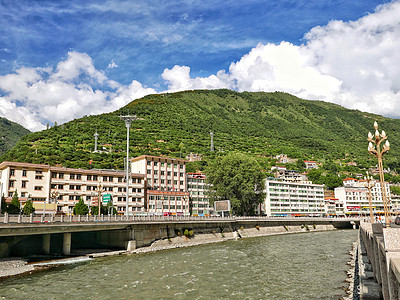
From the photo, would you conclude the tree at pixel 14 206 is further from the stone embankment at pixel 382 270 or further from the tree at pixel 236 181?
the stone embankment at pixel 382 270

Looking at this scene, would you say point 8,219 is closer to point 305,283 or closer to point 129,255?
point 129,255

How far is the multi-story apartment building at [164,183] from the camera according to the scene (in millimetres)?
99438

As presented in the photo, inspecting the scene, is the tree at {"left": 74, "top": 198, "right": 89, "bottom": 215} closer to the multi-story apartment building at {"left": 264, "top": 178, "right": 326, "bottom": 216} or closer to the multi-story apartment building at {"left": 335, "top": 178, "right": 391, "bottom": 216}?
the multi-story apartment building at {"left": 264, "top": 178, "right": 326, "bottom": 216}

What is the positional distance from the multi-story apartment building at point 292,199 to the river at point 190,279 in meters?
97.7

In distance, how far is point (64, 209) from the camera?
3120 inches

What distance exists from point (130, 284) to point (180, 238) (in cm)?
3288

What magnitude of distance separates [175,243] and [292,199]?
101709 mm

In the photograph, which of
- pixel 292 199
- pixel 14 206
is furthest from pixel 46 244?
pixel 292 199

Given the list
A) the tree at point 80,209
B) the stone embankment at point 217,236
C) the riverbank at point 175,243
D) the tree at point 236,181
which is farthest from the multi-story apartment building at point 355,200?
the tree at point 80,209

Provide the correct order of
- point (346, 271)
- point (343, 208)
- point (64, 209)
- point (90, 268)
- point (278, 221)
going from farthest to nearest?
point (343, 208) < point (278, 221) < point (64, 209) < point (90, 268) < point (346, 271)

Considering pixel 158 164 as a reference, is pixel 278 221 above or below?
below

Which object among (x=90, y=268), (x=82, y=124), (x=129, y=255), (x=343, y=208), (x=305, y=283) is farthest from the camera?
(x=82, y=124)

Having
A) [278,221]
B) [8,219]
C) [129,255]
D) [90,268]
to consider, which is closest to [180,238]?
[129,255]

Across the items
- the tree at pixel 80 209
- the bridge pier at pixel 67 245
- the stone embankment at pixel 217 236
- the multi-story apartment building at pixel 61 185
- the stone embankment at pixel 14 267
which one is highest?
the multi-story apartment building at pixel 61 185
